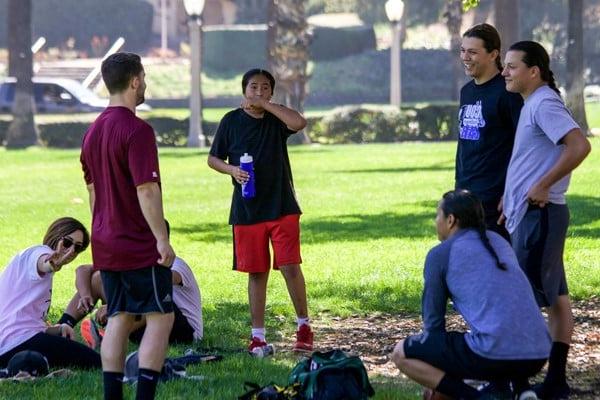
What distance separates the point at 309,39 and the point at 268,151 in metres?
27.4

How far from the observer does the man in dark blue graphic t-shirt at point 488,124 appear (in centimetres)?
721

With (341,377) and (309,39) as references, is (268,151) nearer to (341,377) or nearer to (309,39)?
(341,377)

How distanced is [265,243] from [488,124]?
5.82 ft

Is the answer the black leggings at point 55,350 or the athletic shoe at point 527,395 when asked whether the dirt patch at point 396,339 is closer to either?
the athletic shoe at point 527,395

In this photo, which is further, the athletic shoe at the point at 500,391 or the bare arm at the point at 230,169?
the bare arm at the point at 230,169

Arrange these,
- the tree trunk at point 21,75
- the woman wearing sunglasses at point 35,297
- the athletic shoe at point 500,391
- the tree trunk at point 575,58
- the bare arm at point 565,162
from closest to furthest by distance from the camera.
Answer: the athletic shoe at point 500,391, the bare arm at point 565,162, the woman wearing sunglasses at point 35,297, the tree trunk at point 575,58, the tree trunk at point 21,75

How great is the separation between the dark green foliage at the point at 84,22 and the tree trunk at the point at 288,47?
32.2 metres

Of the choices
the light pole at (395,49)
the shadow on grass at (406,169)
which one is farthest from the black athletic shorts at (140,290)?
the light pole at (395,49)

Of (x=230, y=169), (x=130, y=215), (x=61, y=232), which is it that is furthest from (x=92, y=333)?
(x=130, y=215)

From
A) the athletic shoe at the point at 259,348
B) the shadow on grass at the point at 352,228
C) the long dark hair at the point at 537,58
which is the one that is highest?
the long dark hair at the point at 537,58

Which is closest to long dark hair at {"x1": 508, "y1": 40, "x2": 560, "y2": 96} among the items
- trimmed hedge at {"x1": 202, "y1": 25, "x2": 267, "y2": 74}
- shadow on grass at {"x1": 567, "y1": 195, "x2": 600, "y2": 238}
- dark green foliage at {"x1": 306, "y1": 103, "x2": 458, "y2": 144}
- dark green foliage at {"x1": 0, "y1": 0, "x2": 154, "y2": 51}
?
shadow on grass at {"x1": 567, "y1": 195, "x2": 600, "y2": 238}

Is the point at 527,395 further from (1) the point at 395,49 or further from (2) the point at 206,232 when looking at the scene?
(1) the point at 395,49

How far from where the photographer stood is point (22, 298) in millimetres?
7465

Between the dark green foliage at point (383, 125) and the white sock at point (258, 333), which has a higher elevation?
the dark green foliage at point (383, 125)
